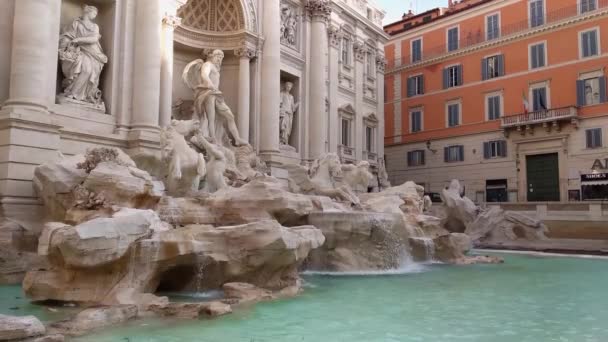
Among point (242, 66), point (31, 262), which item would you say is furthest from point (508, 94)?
point (31, 262)

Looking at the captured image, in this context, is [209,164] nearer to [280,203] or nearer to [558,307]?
[280,203]

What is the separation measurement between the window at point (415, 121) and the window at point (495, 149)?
4.52 metres

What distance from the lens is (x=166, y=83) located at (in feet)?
44.1

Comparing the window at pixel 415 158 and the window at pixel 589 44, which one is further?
the window at pixel 415 158

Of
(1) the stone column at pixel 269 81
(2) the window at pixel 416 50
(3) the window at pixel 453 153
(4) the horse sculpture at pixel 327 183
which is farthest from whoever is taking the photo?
(2) the window at pixel 416 50

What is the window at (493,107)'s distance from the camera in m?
27.4

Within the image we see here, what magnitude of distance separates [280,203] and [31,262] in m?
4.00

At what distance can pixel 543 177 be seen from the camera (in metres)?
25.4

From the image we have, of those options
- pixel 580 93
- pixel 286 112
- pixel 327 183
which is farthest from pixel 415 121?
pixel 327 183

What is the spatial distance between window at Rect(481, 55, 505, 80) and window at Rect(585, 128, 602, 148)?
5.51 m

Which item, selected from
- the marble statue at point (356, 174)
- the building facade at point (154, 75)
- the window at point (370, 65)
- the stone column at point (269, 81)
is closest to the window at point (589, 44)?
the window at point (370, 65)

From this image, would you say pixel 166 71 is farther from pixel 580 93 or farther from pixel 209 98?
pixel 580 93

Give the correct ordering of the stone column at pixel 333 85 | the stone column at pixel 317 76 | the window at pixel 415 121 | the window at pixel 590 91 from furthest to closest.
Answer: the window at pixel 415 121
the window at pixel 590 91
the stone column at pixel 333 85
the stone column at pixel 317 76

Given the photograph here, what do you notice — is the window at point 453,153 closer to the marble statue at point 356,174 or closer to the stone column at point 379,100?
the stone column at point 379,100
